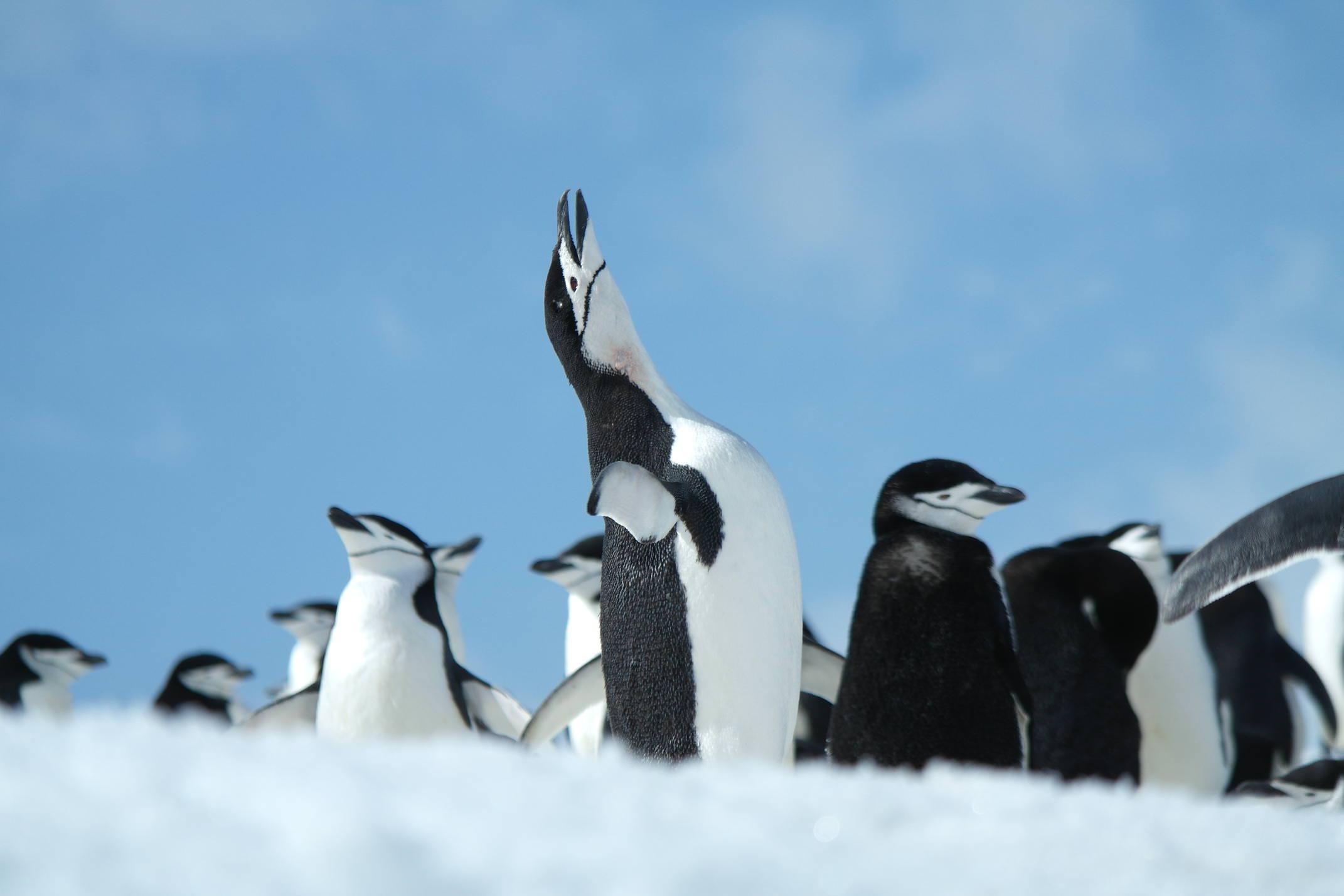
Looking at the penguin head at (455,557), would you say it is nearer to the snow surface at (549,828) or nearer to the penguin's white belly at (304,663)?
the penguin's white belly at (304,663)

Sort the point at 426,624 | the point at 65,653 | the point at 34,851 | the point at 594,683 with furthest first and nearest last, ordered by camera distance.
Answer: the point at 65,653 → the point at 426,624 → the point at 594,683 → the point at 34,851

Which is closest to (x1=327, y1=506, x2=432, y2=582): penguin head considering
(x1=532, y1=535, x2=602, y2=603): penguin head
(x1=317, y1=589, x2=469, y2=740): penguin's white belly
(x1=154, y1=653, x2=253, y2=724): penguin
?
(x1=317, y1=589, x2=469, y2=740): penguin's white belly

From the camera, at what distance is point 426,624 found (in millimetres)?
5922

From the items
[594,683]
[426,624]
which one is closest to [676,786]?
[594,683]

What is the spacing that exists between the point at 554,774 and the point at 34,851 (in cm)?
23

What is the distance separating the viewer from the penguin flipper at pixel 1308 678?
27.8 feet

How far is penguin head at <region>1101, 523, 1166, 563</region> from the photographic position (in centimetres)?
679

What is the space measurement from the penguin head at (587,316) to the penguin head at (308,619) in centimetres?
704

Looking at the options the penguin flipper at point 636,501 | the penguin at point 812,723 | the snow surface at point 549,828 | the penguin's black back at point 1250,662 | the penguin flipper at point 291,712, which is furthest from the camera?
the penguin's black back at point 1250,662

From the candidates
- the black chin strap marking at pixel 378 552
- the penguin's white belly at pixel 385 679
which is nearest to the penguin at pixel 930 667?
the penguin's white belly at pixel 385 679

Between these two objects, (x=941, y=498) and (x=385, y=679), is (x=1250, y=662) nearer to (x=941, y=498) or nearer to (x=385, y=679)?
(x=941, y=498)

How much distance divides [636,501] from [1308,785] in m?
3.52

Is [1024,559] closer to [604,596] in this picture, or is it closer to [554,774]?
[604,596]

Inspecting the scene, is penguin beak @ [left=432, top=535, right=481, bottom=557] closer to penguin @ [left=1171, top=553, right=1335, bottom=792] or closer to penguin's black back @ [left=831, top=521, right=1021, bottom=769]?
penguin @ [left=1171, top=553, right=1335, bottom=792]
